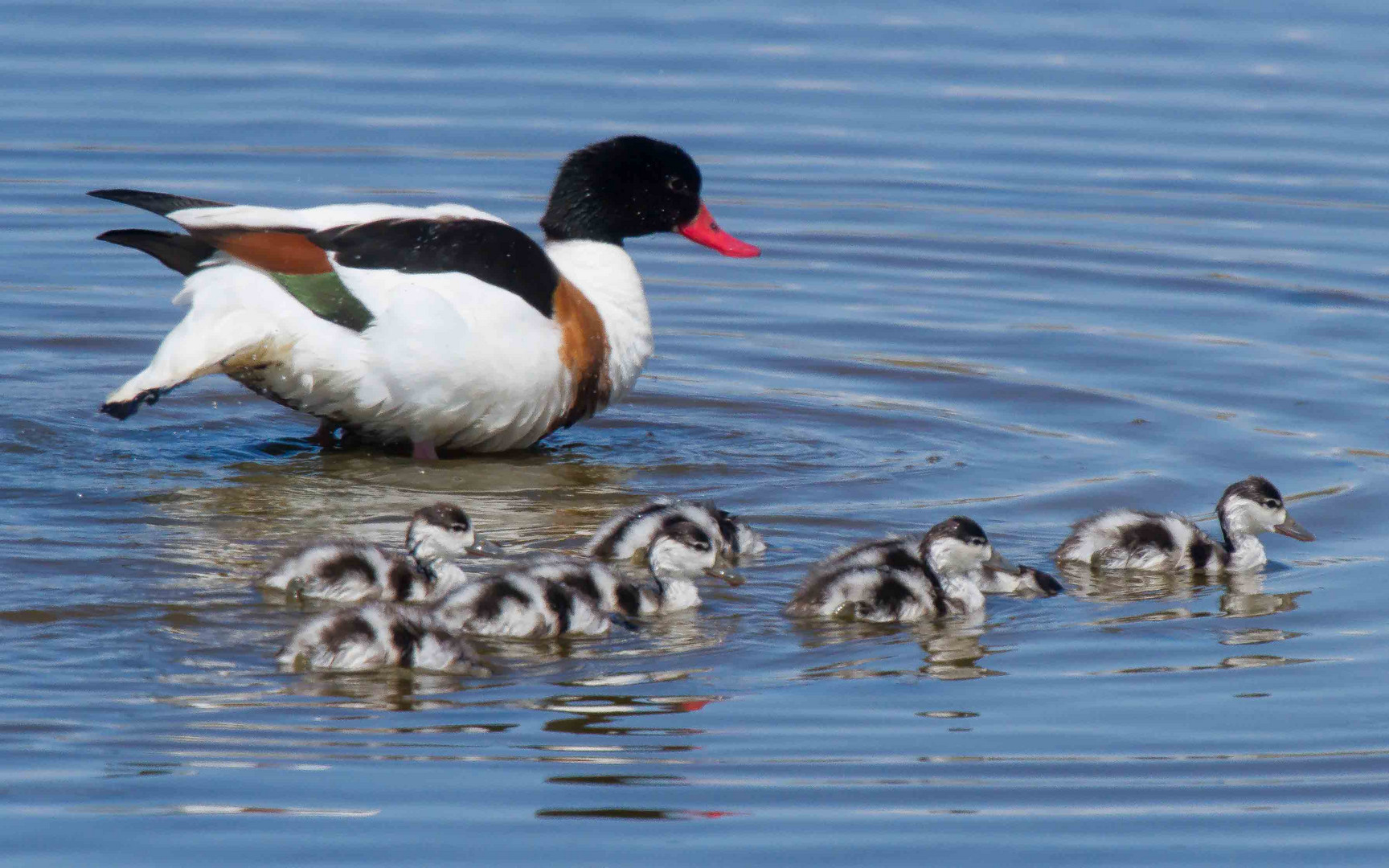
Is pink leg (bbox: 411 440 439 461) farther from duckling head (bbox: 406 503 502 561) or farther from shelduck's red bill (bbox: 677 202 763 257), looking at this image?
duckling head (bbox: 406 503 502 561)

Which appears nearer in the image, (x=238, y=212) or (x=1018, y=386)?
(x=238, y=212)

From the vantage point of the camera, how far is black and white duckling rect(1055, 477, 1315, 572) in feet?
23.0

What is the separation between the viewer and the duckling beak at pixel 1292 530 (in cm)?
730

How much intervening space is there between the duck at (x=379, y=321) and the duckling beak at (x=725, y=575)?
1.54 metres

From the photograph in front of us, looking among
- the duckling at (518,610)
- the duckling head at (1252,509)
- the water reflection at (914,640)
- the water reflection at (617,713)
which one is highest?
the duckling head at (1252,509)

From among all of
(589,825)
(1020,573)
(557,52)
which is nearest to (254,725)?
(589,825)

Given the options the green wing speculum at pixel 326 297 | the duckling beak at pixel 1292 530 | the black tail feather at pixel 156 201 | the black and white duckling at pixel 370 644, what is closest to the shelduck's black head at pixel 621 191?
the green wing speculum at pixel 326 297

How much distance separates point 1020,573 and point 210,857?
2.88 meters

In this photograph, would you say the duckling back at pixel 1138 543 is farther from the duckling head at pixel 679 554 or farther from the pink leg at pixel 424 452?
the pink leg at pixel 424 452

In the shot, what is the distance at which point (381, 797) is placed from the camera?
4.89 metres

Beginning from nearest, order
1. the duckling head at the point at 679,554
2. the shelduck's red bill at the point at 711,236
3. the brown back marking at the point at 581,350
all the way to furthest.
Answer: the duckling head at the point at 679,554 < the brown back marking at the point at 581,350 < the shelduck's red bill at the point at 711,236

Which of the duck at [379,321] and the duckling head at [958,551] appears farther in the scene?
the duck at [379,321]

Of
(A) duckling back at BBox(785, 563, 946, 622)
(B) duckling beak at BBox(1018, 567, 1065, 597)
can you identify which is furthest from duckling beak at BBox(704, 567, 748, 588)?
(B) duckling beak at BBox(1018, 567, 1065, 597)

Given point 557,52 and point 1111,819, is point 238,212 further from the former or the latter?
point 557,52
